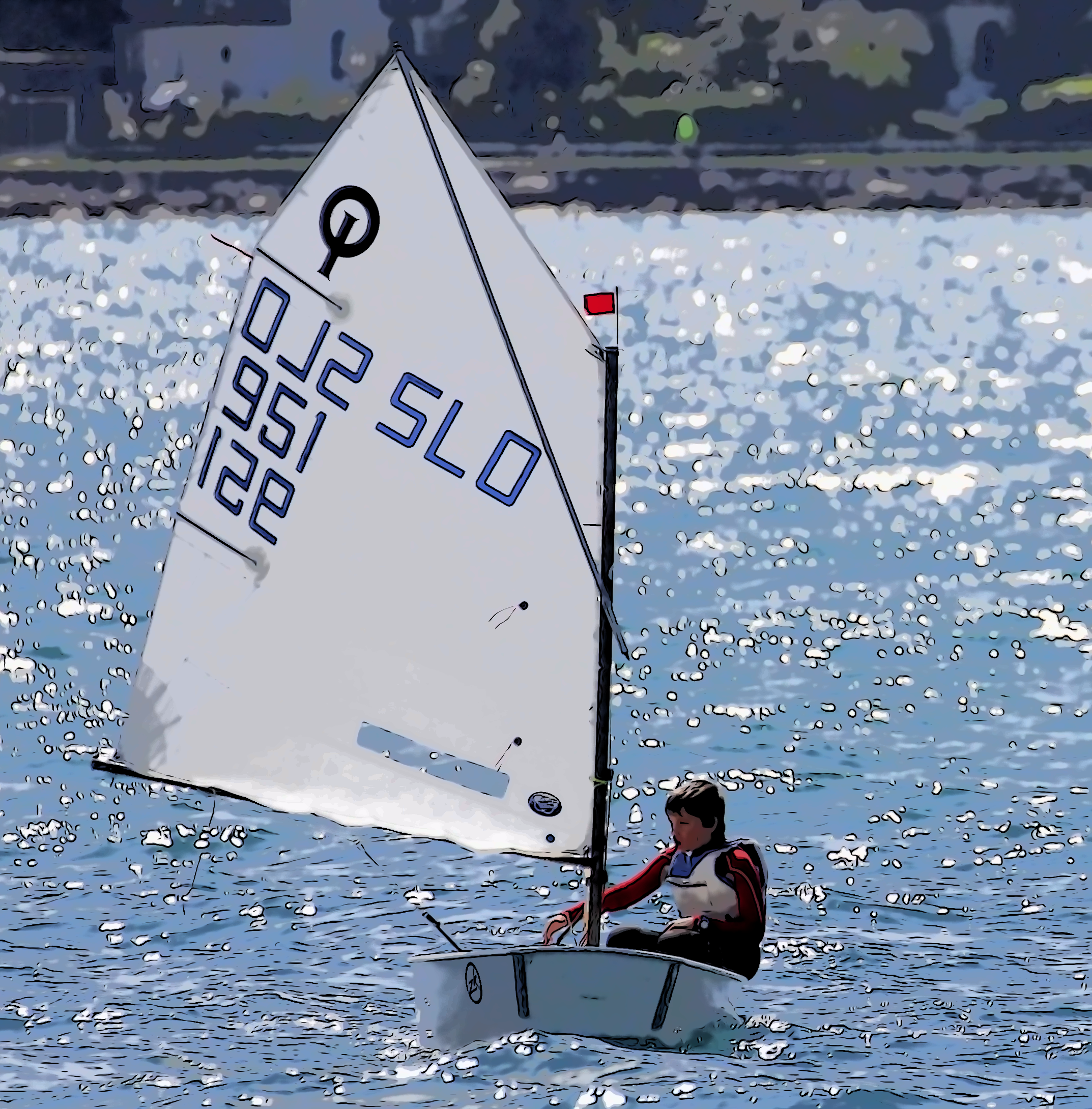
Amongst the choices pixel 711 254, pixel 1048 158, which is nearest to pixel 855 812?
pixel 711 254

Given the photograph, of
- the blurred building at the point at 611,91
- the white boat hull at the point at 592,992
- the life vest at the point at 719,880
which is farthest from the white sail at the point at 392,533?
the blurred building at the point at 611,91

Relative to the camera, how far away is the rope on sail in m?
11.6

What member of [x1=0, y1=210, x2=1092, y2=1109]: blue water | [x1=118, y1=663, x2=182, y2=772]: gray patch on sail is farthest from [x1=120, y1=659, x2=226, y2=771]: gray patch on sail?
[x1=0, y1=210, x2=1092, y2=1109]: blue water

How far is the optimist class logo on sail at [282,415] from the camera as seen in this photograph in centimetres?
1208

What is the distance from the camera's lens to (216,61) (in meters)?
99.9

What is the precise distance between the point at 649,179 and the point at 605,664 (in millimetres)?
87550

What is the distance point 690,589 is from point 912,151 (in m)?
71.3

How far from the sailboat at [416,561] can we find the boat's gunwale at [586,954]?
0.03 meters

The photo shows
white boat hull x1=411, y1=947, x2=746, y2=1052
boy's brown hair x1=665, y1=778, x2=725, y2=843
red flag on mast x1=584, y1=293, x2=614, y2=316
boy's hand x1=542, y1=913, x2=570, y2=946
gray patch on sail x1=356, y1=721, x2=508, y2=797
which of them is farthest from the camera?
boy's hand x1=542, y1=913, x2=570, y2=946

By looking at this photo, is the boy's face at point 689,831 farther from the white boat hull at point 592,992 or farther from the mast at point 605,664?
the white boat hull at point 592,992

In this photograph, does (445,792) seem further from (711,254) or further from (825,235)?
(825,235)

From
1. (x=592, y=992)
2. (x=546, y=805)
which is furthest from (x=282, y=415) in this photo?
(x=592, y=992)

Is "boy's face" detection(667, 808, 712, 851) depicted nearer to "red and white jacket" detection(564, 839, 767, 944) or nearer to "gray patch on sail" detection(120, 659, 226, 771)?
"red and white jacket" detection(564, 839, 767, 944)

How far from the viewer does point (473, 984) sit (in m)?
12.3
